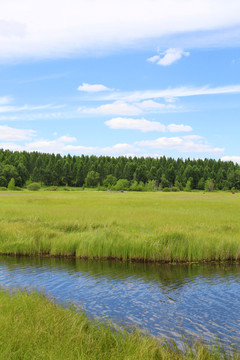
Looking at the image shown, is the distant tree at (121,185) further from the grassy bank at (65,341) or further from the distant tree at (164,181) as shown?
the grassy bank at (65,341)

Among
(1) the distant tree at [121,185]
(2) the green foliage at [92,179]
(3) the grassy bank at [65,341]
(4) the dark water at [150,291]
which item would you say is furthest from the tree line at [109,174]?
(3) the grassy bank at [65,341]

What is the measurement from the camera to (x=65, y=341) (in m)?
7.08

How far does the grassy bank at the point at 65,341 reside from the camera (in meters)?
6.49

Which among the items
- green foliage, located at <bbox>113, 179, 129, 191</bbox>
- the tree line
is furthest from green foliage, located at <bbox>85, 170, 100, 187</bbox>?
green foliage, located at <bbox>113, 179, 129, 191</bbox>

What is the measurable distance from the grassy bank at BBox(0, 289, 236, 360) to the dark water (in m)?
1.69

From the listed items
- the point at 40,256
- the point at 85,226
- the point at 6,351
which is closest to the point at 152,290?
the point at 6,351

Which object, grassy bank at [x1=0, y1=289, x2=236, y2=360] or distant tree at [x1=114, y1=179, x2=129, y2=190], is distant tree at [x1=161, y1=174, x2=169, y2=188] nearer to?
distant tree at [x1=114, y1=179, x2=129, y2=190]

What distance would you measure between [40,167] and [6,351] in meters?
178

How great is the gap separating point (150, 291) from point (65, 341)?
659 centimetres

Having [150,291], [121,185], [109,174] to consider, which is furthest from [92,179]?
[150,291]

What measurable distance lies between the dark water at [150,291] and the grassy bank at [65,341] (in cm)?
169

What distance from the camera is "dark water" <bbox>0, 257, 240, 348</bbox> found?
32.3ft

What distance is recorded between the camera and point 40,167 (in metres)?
179

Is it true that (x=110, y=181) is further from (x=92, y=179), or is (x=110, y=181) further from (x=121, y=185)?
(x=121, y=185)
